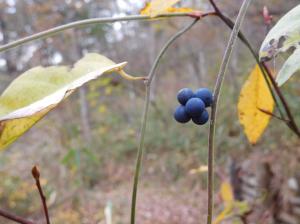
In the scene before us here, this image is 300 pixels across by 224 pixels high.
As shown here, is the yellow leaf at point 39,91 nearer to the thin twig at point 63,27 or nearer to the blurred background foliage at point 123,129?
the thin twig at point 63,27

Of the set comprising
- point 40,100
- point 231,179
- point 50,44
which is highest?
point 50,44

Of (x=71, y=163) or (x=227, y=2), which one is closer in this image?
(x=227, y=2)

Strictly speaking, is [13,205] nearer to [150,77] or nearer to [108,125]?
[108,125]

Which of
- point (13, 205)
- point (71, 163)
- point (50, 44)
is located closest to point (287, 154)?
point (71, 163)

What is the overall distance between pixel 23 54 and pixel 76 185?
4.80m

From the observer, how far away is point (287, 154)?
4215mm

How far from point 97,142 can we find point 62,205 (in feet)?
8.82

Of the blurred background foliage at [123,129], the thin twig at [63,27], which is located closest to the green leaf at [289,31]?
the thin twig at [63,27]

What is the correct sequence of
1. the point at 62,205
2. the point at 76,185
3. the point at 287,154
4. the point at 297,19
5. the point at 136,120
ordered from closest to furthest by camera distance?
1. the point at 297,19
2. the point at 287,154
3. the point at 62,205
4. the point at 76,185
5. the point at 136,120

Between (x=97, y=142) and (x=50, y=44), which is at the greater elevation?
(x=50, y=44)

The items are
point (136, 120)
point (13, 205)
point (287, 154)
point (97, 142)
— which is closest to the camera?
point (287, 154)

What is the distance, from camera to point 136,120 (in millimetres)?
8625

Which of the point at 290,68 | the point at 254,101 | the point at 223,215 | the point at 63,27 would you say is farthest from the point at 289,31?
the point at 223,215

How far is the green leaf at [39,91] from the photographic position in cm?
35
